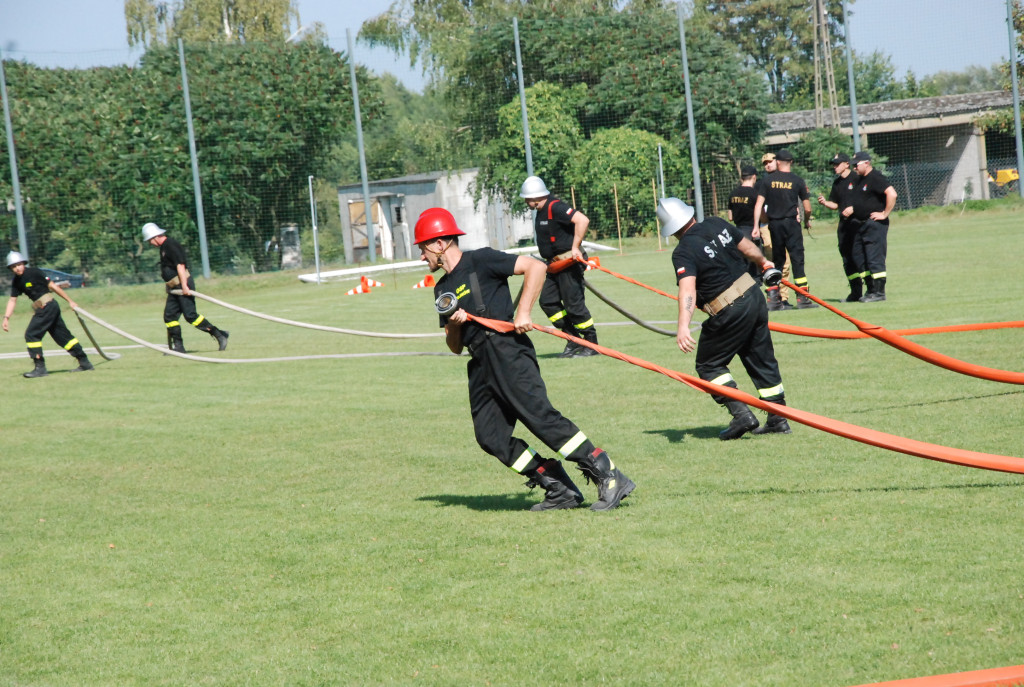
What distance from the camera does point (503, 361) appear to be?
6.26 meters

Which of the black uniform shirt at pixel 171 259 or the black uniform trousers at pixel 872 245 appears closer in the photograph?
the black uniform trousers at pixel 872 245

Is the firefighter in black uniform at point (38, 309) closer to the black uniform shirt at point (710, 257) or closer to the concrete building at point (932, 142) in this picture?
the black uniform shirt at point (710, 257)

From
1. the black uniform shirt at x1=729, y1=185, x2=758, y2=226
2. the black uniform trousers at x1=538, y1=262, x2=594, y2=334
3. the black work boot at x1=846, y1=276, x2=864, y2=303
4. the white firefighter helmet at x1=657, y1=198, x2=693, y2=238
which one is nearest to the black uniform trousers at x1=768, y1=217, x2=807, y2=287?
the black uniform shirt at x1=729, y1=185, x2=758, y2=226

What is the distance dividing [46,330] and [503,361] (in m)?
11.4

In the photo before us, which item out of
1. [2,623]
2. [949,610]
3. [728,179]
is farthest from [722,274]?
[728,179]

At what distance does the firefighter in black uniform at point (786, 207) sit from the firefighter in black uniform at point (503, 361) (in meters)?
9.89

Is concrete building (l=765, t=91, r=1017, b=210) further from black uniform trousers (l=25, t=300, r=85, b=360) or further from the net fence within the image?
black uniform trousers (l=25, t=300, r=85, b=360)

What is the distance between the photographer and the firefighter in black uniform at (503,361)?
20.4 feet

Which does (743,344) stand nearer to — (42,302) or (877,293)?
(877,293)

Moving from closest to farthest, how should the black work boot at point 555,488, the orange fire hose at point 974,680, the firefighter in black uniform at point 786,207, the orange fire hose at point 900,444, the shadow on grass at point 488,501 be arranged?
the orange fire hose at point 974,680
the orange fire hose at point 900,444
the black work boot at point 555,488
the shadow on grass at point 488,501
the firefighter in black uniform at point 786,207

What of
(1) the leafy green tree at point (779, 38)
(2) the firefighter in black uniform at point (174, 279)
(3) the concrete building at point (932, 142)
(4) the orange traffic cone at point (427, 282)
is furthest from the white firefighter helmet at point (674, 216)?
(1) the leafy green tree at point (779, 38)

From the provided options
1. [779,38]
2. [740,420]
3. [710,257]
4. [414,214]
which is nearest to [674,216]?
[710,257]

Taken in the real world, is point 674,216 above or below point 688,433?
above

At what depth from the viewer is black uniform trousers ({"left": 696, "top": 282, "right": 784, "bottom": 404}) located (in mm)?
7668
